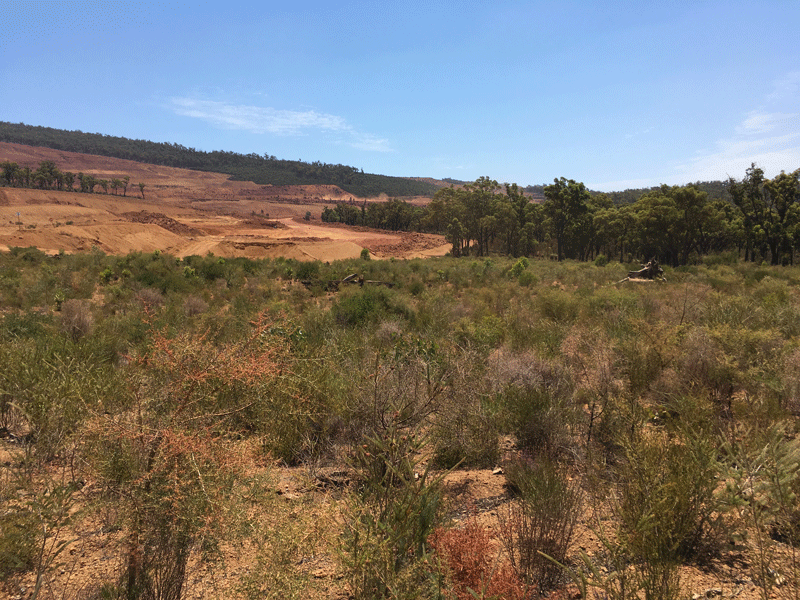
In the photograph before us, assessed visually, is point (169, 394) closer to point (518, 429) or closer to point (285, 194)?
point (518, 429)

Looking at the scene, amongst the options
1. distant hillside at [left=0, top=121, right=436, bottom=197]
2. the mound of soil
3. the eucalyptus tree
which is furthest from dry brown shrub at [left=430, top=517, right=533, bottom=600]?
distant hillside at [left=0, top=121, right=436, bottom=197]

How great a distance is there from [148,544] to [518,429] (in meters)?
3.90

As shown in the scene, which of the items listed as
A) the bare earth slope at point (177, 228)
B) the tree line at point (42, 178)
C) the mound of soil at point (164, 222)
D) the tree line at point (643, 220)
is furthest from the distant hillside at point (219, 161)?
the tree line at point (643, 220)

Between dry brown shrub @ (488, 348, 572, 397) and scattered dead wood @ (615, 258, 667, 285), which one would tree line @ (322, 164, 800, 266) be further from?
dry brown shrub @ (488, 348, 572, 397)

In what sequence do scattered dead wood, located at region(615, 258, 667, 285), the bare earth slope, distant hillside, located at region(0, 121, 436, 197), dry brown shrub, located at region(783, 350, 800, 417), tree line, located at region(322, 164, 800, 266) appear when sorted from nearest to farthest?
1. dry brown shrub, located at region(783, 350, 800, 417)
2. scattered dead wood, located at region(615, 258, 667, 285)
3. tree line, located at region(322, 164, 800, 266)
4. the bare earth slope
5. distant hillside, located at region(0, 121, 436, 197)

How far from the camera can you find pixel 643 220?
118 ft

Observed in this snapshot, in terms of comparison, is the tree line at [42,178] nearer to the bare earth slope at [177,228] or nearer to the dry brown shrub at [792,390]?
the bare earth slope at [177,228]

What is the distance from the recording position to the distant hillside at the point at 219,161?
13575 cm

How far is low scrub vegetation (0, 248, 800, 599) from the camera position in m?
2.48

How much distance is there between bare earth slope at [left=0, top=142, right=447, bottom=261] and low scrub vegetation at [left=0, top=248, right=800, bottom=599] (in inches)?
1344

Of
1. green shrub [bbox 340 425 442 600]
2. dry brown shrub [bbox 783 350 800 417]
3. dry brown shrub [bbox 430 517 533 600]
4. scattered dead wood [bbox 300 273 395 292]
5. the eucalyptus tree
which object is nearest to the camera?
green shrub [bbox 340 425 442 600]

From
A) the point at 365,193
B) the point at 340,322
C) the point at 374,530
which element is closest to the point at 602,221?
the point at 340,322

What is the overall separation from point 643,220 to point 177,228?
49.4 m

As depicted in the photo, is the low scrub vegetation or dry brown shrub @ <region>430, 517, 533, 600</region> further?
dry brown shrub @ <region>430, 517, 533, 600</region>
